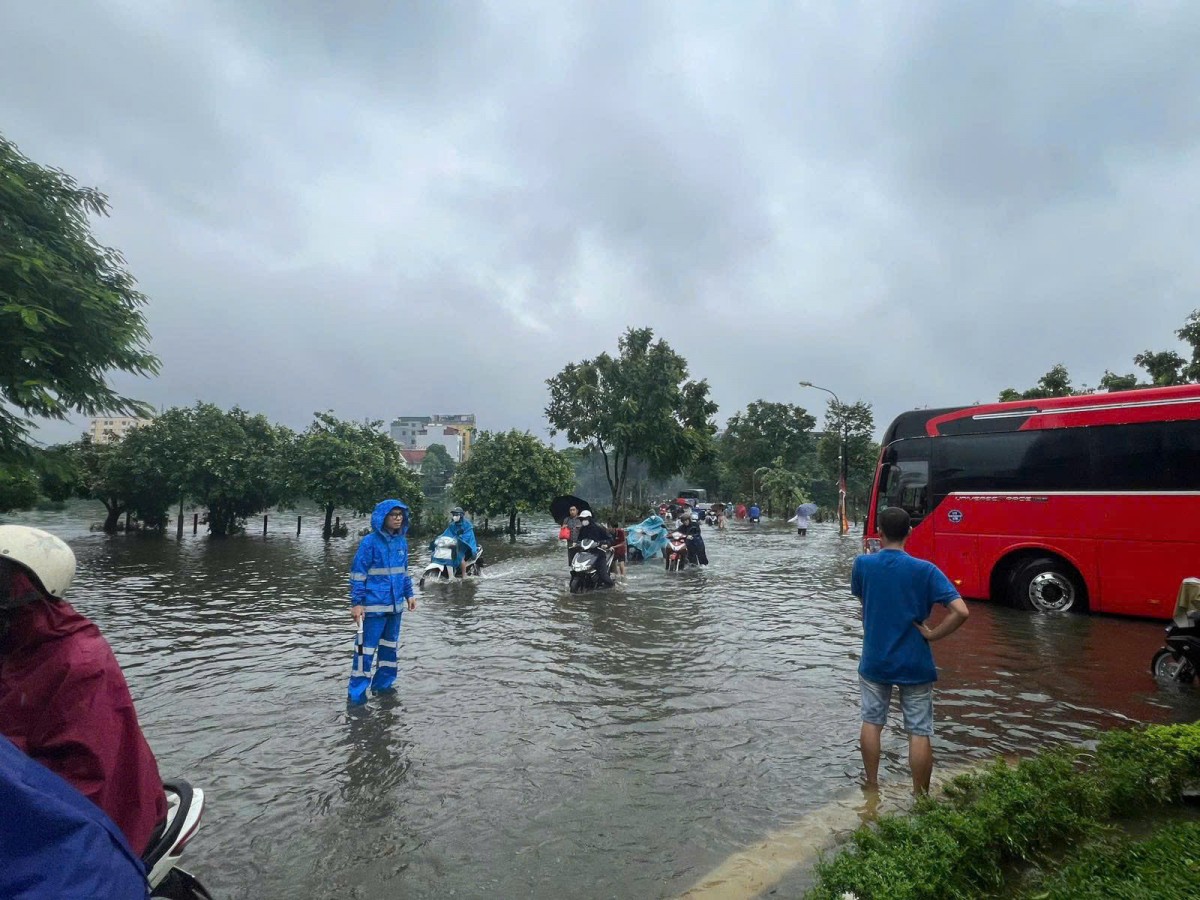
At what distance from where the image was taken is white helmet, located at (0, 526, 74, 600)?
1997 millimetres

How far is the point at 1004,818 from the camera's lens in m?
3.43

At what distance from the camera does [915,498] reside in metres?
11.7

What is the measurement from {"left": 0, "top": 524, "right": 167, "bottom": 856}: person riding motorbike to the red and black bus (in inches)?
461

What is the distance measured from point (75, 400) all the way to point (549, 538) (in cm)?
2074

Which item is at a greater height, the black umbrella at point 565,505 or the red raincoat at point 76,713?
the black umbrella at point 565,505

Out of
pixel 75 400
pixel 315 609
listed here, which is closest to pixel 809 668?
pixel 315 609

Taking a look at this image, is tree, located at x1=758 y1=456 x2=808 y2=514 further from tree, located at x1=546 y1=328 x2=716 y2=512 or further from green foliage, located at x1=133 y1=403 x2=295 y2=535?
green foliage, located at x1=133 y1=403 x2=295 y2=535

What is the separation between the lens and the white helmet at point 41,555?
1997 millimetres

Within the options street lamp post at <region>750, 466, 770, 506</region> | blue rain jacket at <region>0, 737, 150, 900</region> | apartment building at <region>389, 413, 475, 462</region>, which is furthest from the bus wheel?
apartment building at <region>389, 413, 475, 462</region>

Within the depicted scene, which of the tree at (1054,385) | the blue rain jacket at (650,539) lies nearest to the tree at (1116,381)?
the tree at (1054,385)

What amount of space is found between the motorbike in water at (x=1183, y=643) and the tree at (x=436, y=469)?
4096 centimetres

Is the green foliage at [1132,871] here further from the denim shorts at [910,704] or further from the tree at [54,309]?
the tree at [54,309]

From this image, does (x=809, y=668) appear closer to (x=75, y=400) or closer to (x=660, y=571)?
(x=660, y=571)

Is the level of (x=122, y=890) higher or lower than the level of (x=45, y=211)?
lower
